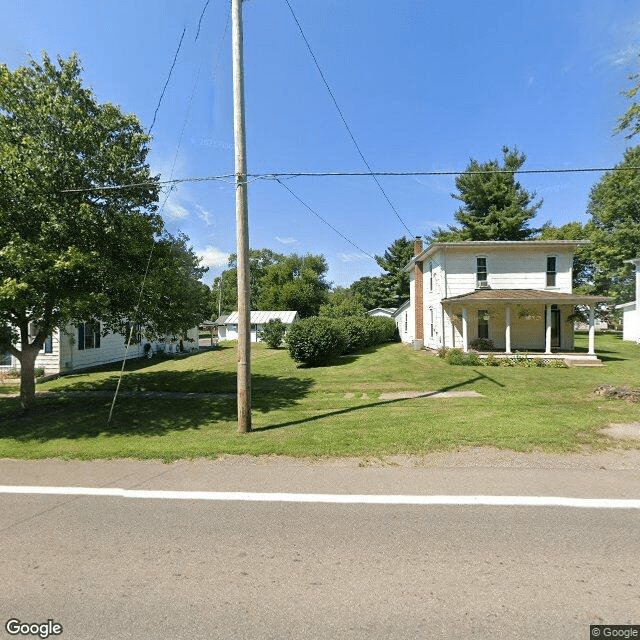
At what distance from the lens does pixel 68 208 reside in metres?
8.02

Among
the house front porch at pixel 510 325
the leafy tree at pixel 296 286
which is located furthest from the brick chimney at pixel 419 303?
the leafy tree at pixel 296 286

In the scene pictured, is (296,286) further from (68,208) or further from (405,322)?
(68,208)

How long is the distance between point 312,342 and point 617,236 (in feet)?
117

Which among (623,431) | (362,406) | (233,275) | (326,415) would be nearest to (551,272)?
(623,431)

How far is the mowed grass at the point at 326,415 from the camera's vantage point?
20.5ft

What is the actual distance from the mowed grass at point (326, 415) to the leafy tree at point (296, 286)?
1637 inches

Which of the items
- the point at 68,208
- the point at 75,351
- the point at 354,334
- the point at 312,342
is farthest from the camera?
the point at 354,334

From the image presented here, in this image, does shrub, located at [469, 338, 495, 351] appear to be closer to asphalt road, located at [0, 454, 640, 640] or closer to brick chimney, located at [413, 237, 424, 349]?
brick chimney, located at [413, 237, 424, 349]

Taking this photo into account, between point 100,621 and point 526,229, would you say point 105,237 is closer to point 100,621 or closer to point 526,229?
→ point 100,621

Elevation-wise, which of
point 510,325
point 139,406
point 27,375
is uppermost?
point 510,325

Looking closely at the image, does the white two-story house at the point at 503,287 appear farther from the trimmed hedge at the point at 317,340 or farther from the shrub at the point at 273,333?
the shrub at the point at 273,333

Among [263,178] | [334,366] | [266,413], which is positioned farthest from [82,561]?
[334,366]

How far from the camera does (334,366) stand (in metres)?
17.1

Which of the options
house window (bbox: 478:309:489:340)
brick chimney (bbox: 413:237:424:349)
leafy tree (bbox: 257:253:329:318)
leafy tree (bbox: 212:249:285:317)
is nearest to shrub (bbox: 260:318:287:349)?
brick chimney (bbox: 413:237:424:349)
